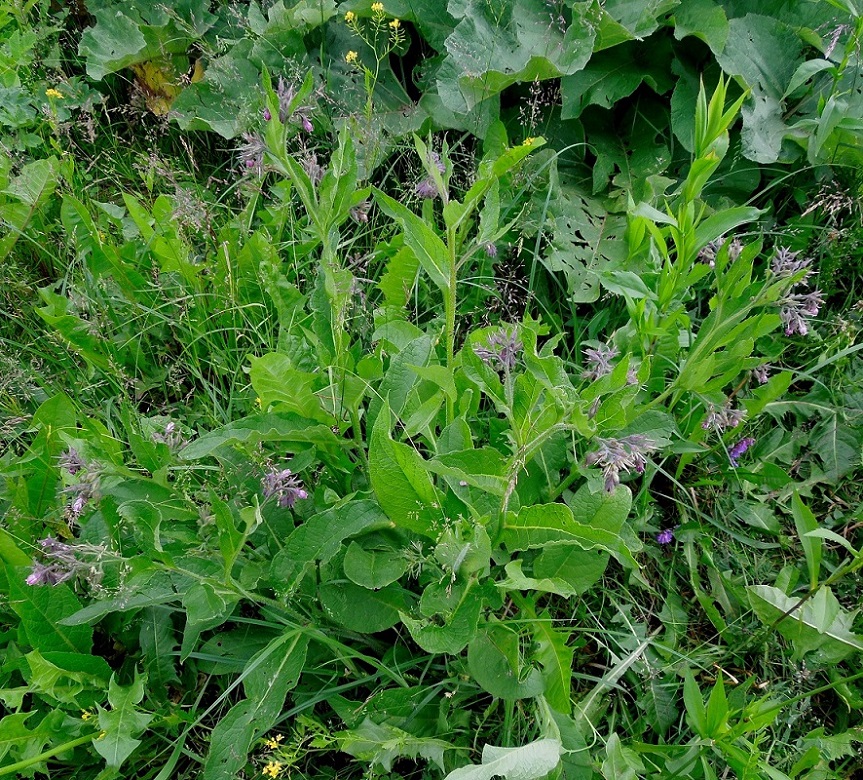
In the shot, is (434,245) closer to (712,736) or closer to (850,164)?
(712,736)

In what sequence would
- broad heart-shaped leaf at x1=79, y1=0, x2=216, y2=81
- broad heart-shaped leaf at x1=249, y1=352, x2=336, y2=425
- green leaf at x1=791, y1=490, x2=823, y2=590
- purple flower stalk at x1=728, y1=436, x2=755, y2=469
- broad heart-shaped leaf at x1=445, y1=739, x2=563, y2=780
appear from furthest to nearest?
broad heart-shaped leaf at x1=79, y1=0, x2=216, y2=81 < purple flower stalk at x1=728, y1=436, x2=755, y2=469 < green leaf at x1=791, y1=490, x2=823, y2=590 < broad heart-shaped leaf at x1=249, y1=352, x2=336, y2=425 < broad heart-shaped leaf at x1=445, y1=739, x2=563, y2=780

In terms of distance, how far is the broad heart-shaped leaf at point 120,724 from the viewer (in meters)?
1.53

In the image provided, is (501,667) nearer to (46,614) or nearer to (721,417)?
(721,417)

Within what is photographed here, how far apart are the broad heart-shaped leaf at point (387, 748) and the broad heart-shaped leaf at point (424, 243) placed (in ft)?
3.17

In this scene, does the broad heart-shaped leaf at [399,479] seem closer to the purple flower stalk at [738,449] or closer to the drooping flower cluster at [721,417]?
the drooping flower cluster at [721,417]

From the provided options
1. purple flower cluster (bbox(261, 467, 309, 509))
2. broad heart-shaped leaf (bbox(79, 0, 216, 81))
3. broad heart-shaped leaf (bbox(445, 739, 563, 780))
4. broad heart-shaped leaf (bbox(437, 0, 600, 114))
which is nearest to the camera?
broad heart-shaped leaf (bbox(445, 739, 563, 780))

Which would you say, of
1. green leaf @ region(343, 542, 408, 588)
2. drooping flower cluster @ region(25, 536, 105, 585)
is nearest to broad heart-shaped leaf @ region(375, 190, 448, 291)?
green leaf @ region(343, 542, 408, 588)

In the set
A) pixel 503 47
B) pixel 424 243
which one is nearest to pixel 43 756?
pixel 424 243

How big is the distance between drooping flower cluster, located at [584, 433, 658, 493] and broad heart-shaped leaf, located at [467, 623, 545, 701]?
0.39 m

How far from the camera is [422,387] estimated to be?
5.79ft

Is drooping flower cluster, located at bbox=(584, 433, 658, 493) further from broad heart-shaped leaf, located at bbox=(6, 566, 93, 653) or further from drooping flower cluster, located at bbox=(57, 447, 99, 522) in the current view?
broad heart-shaped leaf, located at bbox=(6, 566, 93, 653)

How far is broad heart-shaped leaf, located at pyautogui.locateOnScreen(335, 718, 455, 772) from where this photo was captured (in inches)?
60.7

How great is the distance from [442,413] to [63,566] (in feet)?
3.05

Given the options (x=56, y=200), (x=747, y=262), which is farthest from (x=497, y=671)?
(x=56, y=200)
